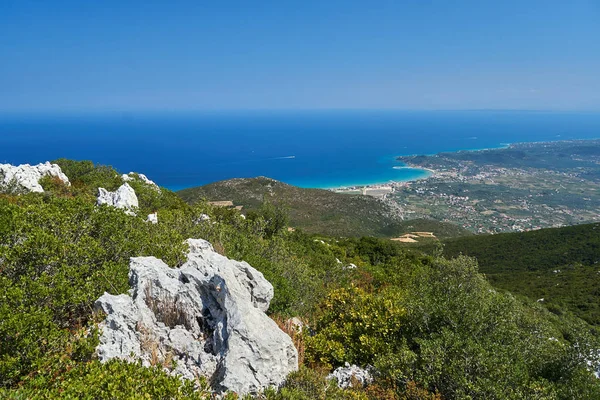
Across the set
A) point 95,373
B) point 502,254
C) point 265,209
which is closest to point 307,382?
point 95,373

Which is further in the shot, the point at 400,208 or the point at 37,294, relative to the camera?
the point at 400,208

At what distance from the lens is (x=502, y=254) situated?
68.4m

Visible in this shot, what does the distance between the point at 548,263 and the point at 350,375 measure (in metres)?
70.4

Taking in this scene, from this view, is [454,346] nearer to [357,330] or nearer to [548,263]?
[357,330]

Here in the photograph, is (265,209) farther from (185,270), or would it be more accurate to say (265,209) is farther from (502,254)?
(502,254)

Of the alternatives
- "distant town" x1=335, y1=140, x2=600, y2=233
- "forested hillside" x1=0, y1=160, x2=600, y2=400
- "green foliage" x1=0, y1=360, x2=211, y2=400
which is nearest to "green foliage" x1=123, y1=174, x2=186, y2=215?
"forested hillside" x1=0, y1=160, x2=600, y2=400

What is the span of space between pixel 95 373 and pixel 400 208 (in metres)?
140

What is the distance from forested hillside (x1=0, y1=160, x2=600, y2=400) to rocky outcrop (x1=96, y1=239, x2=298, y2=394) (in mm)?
429

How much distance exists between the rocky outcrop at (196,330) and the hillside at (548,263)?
136ft

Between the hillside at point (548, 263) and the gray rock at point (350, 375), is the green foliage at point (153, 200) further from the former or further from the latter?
the hillside at point (548, 263)

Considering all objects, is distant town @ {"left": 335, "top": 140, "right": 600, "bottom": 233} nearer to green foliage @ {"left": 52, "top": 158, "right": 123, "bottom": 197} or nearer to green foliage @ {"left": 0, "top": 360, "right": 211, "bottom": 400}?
green foliage @ {"left": 52, "top": 158, "right": 123, "bottom": 197}

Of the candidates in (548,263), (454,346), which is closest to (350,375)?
(454,346)

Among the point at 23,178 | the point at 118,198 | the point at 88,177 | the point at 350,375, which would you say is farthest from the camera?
the point at 88,177

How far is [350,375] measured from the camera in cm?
970
